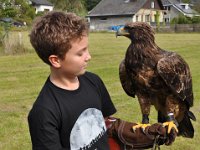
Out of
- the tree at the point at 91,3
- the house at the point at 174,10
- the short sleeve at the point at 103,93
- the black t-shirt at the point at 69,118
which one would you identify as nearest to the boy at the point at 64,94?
the black t-shirt at the point at 69,118

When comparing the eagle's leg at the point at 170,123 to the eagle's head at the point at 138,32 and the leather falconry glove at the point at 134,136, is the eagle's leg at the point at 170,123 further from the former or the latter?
the eagle's head at the point at 138,32

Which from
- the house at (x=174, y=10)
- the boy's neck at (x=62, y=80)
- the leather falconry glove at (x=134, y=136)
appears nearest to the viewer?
the boy's neck at (x=62, y=80)

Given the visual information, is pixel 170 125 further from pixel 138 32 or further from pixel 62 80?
pixel 62 80

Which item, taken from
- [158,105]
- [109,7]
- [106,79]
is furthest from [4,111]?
[109,7]

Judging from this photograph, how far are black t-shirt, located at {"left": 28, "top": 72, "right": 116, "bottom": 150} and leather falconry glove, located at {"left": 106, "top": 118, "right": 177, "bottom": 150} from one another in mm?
385

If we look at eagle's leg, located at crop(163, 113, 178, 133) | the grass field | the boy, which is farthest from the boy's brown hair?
the grass field

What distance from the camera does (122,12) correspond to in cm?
5197

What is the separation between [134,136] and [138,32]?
0.93 meters

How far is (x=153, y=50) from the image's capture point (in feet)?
10.3

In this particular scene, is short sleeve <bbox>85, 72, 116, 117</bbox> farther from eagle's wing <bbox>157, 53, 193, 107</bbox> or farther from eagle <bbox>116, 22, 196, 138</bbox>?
eagle's wing <bbox>157, 53, 193, 107</bbox>

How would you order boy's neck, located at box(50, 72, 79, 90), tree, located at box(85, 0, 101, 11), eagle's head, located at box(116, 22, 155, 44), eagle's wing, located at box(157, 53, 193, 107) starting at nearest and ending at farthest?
1. boy's neck, located at box(50, 72, 79, 90)
2. eagle's wing, located at box(157, 53, 193, 107)
3. eagle's head, located at box(116, 22, 155, 44)
4. tree, located at box(85, 0, 101, 11)

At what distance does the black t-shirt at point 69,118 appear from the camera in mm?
2016

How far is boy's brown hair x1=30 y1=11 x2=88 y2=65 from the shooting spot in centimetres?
200

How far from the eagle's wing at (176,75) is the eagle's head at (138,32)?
26cm
